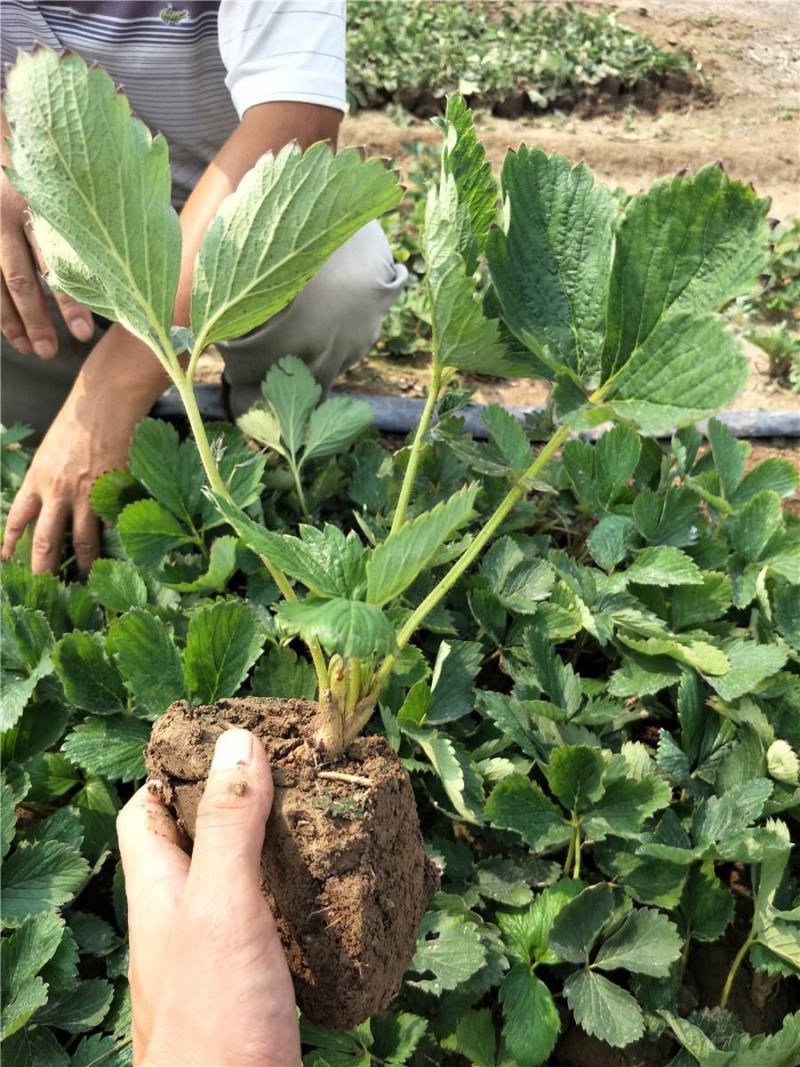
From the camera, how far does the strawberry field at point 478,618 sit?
0.70 m

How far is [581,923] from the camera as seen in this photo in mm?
1026

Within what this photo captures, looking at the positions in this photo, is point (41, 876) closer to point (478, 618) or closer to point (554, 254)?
point (478, 618)

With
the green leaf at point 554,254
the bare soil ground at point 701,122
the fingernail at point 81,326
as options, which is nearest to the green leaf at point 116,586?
the fingernail at point 81,326

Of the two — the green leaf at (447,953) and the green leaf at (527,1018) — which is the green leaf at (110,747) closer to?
the green leaf at (447,953)

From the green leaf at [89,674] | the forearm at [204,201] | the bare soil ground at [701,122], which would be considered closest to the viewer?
the green leaf at [89,674]

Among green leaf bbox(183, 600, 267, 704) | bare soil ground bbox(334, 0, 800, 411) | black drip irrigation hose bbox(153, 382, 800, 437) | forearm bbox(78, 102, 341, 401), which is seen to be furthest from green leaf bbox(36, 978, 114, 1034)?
bare soil ground bbox(334, 0, 800, 411)

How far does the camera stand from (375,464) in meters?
1.48

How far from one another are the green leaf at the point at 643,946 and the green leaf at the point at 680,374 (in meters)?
0.63

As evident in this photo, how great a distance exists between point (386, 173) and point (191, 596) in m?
0.81

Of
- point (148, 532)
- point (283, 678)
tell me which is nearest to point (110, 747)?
point (283, 678)

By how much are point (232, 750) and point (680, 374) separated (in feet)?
1.60

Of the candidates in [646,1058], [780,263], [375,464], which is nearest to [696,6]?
[780,263]

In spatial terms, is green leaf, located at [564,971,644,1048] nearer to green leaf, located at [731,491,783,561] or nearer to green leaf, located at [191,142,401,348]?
green leaf, located at [731,491,783,561]

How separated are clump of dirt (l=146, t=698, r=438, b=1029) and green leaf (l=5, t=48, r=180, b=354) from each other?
0.40 m
